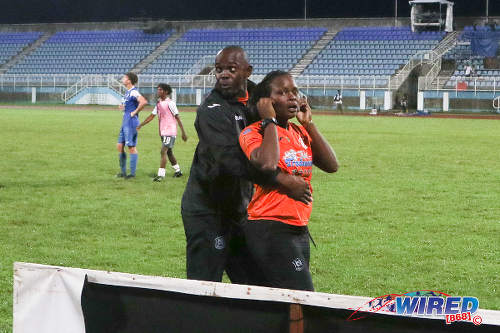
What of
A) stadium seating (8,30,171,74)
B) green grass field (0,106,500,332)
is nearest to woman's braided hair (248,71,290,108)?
green grass field (0,106,500,332)

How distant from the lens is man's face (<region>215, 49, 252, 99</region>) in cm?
440

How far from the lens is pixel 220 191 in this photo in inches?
179

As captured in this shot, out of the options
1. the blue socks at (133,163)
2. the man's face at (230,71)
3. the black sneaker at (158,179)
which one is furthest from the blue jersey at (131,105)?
the man's face at (230,71)

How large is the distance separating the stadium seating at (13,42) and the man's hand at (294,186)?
62293mm

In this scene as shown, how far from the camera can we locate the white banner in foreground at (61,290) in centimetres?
332

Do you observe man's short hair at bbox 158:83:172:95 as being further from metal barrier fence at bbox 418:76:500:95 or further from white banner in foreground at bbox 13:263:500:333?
metal barrier fence at bbox 418:76:500:95

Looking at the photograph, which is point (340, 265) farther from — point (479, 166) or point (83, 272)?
point (479, 166)

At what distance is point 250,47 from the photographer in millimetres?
56750

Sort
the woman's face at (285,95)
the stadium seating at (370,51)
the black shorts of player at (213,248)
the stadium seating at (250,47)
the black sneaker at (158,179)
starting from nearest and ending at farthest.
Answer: the woman's face at (285,95) < the black shorts of player at (213,248) < the black sneaker at (158,179) < the stadium seating at (370,51) < the stadium seating at (250,47)

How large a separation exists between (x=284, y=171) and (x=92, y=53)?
194 ft

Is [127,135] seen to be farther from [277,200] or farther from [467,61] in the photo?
[467,61]

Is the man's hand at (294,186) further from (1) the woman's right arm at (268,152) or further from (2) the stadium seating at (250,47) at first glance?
(2) the stadium seating at (250,47)

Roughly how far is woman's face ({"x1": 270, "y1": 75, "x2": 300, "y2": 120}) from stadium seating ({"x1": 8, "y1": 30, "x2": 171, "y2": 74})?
54.6 m

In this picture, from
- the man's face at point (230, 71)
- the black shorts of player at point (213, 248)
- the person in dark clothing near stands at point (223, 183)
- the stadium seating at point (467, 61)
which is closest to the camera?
the person in dark clothing near stands at point (223, 183)
